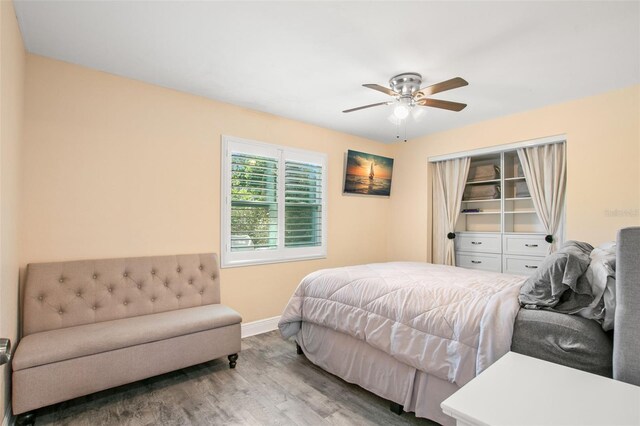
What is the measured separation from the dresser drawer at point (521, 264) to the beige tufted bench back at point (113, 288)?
3.46m

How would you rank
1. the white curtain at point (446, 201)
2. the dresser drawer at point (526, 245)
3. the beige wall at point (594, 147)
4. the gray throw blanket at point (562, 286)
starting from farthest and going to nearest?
the white curtain at point (446, 201) < the dresser drawer at point (526, 245) < the beige wall at point (594, 147) < the gray throw blanket at point (562, 286)

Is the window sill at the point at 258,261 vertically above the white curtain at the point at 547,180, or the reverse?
the white curtain at the point at 547,180

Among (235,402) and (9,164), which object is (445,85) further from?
(9,164)

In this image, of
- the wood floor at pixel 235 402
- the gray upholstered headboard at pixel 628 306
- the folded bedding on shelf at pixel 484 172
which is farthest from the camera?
the folded bedding on shelf at pixel 484 172

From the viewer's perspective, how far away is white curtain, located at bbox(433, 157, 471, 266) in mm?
4348

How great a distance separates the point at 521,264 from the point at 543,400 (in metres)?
3.28

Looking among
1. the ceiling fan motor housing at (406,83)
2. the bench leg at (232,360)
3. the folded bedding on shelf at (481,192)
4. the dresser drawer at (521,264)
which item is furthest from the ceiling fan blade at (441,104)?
the bench leg at (232,360)

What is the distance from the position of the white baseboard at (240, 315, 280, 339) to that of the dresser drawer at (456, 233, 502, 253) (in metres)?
2.73

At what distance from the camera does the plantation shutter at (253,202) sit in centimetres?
347

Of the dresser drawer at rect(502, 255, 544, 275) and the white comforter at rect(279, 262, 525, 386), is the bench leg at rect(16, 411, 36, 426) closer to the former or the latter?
the white comforter at rect(279, 262, 525, 386)

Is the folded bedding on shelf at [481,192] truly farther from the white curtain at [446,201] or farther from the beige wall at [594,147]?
the beige wall at [594,147]

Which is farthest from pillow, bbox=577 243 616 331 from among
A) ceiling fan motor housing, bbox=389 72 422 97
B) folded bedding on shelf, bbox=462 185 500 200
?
folded bedding on shelf, bbox=462 185 500 200

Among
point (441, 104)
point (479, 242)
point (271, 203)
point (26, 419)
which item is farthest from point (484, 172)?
point (26, 419)

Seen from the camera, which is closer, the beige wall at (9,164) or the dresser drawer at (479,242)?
the beige wall at (9,164)
